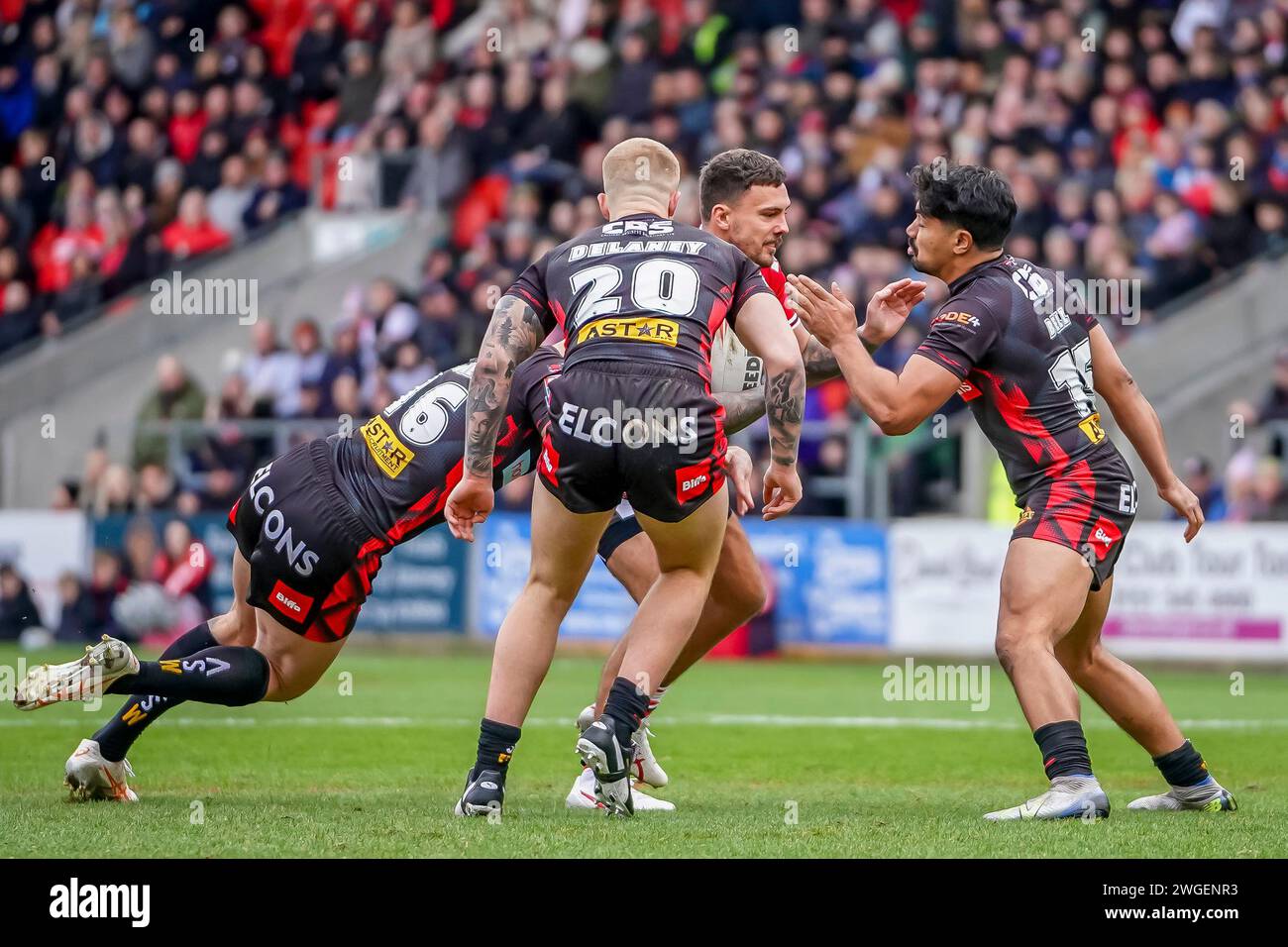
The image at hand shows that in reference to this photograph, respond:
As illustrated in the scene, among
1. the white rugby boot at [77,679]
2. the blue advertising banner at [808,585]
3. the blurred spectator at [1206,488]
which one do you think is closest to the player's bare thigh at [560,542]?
the white rugby boot at [77,679]

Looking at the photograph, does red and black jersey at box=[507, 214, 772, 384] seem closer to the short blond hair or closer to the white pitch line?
the short blond hair

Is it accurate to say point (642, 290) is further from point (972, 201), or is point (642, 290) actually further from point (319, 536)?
point (319, 536)

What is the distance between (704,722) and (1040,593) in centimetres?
443

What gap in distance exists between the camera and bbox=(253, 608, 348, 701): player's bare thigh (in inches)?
279

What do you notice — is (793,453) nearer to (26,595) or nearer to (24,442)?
(26,595)

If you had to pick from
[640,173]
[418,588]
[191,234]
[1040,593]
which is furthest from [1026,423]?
[191,234]

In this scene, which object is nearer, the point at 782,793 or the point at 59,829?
the point at 59,829

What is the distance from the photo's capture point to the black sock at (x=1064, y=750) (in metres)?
6.64

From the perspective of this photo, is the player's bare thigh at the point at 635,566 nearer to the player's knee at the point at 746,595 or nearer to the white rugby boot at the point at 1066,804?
the player's knee at the point at 746,595

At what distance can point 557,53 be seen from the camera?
864 inches

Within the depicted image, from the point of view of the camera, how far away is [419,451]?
7129 mm
